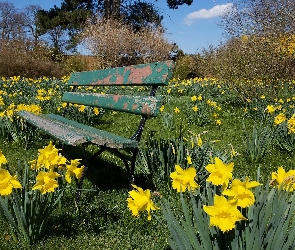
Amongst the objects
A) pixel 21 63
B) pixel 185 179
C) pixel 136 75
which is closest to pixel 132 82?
pixel 136 75

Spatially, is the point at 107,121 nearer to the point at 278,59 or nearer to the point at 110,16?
Answer: the point at 278,59

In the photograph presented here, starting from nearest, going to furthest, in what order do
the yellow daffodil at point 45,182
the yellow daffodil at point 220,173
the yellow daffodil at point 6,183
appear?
the yellow daffodil at point 220,173, the yellow daffodil at point 6,183, the yellow daffodil at point 45,182

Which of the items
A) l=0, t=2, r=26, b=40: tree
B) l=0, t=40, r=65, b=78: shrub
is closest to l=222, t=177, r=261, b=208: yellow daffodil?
l=0, t=40, r=65, b=78: shrub

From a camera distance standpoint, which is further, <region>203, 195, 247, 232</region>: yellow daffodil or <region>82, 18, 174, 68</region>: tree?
<region>82, 18, 174, 68</region>: tree

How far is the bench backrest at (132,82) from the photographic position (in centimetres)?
288

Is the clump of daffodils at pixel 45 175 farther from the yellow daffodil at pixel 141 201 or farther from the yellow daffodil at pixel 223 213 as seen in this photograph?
the yellow daffodil at pixel 223 213

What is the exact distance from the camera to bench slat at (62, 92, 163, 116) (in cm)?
281

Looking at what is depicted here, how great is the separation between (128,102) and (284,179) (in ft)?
6.14

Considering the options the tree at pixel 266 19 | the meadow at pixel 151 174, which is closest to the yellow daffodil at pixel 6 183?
the meadow at pixel 151 174

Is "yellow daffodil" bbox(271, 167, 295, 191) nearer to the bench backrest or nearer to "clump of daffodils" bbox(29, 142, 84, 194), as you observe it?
"clump of daffodils" bbox(29, 142, 84, 194)

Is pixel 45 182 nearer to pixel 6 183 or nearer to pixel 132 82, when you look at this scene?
pixel 6 183

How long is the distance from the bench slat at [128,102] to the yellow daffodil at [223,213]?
1525mm

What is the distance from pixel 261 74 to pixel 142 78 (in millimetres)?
6027

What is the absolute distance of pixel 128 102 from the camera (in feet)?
10.4
